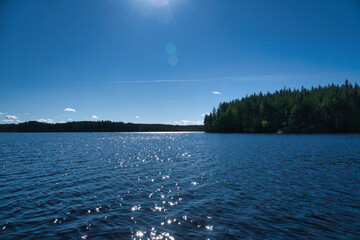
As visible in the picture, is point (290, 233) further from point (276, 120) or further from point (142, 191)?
point (276, 120)

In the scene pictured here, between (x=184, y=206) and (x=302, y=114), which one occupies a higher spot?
(x=302, y=114)

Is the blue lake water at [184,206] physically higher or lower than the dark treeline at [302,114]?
lower

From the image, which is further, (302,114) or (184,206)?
(302,114)

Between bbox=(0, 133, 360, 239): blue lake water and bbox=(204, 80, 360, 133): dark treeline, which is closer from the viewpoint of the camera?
bbox=(0, 133, 360, 239): blue lake water

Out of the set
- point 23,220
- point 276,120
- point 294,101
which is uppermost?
point 294,101

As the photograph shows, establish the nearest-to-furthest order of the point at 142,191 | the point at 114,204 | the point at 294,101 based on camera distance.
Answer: the point at 114,204, the point at 142,191, the point at 294,101

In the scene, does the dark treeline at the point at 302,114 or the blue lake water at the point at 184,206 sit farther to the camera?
the dark treeline at the point at 302,114

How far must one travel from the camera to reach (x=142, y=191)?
16094 millimetres

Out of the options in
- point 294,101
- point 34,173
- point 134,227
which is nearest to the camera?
point 134,227

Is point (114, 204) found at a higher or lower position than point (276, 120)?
lower

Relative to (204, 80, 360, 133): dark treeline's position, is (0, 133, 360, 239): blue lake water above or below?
below

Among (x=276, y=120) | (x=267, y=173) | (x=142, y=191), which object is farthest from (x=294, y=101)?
(x=142, y=191)

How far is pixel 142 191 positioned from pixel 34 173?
15547 mm

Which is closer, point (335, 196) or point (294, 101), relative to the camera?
point (335, 196)
